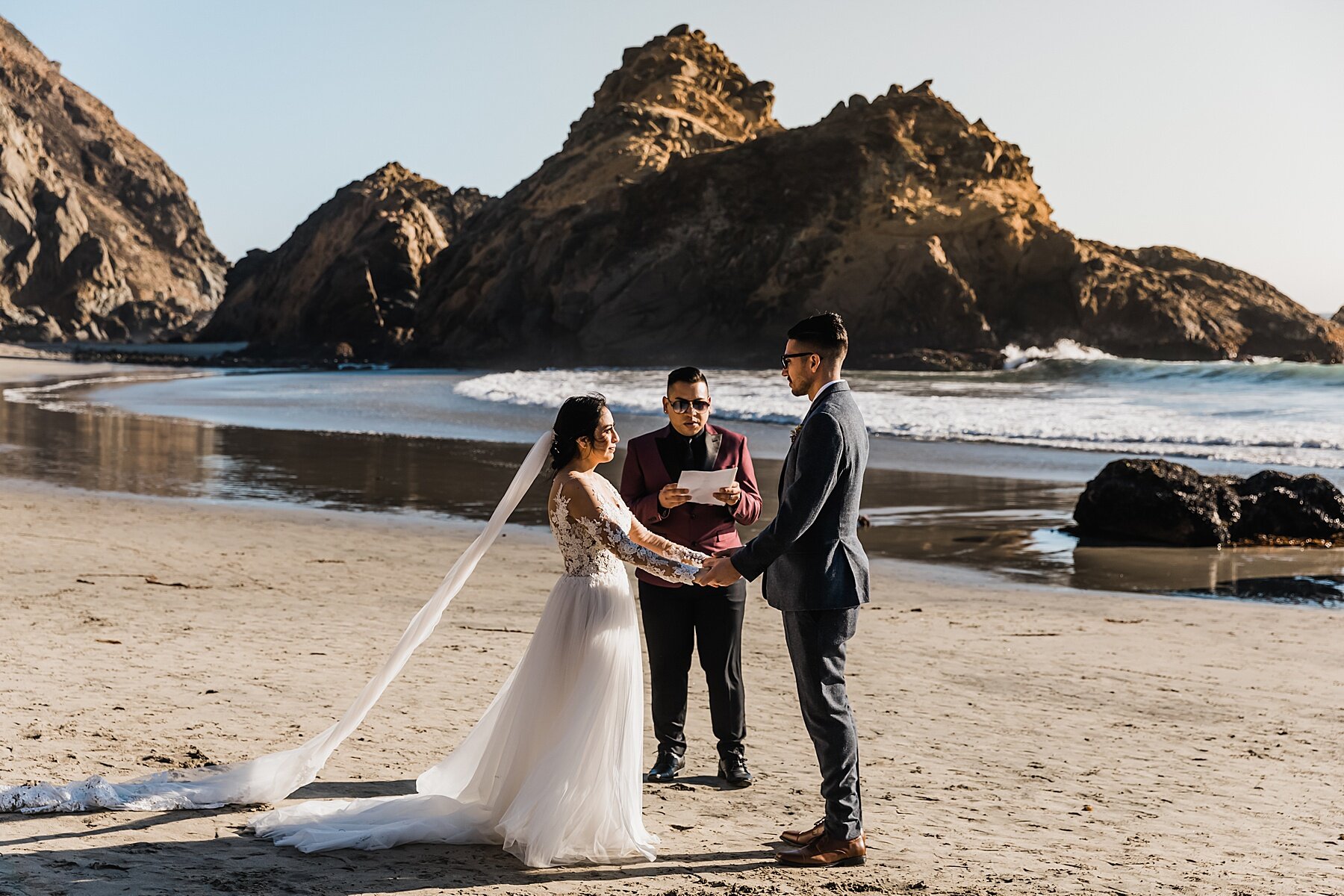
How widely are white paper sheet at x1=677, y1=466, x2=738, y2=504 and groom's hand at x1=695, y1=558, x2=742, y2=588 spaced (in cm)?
41

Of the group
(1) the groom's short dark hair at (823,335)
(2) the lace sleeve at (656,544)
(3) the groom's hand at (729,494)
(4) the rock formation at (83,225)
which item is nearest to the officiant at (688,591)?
(3) the groom's hand at (729,494)

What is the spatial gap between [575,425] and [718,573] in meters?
0.75

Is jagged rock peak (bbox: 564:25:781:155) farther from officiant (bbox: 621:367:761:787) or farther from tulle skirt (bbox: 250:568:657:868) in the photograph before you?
tulle skirt (bbox: 250:568:657:868)

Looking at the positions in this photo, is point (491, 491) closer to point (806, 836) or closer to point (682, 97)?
point (806, 836)

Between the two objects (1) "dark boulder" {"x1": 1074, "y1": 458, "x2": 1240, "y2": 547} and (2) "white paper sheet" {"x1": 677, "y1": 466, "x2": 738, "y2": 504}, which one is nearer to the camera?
(2) "white paper sheet" {"x1": 677, "y1": 466, "x2": 738, "y2": 504}

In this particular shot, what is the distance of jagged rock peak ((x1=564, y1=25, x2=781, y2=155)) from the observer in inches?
3536

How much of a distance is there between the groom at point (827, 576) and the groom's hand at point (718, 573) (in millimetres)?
89

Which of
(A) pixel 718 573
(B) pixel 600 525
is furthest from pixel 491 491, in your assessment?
(A) pixel 718 573

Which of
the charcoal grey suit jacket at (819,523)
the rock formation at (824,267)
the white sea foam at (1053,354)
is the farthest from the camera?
the rock formation at (824,267)

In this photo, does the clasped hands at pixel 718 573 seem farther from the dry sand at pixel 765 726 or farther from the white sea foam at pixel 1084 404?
the white sea foam at pixel 1084 404

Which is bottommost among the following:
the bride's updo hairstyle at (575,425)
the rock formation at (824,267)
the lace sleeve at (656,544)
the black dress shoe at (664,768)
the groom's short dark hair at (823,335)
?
the black dress shoe at (664,768)

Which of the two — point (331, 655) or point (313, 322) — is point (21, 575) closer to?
point (331, 655)

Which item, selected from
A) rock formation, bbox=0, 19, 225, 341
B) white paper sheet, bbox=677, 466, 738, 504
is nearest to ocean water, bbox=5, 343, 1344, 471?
white paper sheet, bbox=677, 466, 738, 504

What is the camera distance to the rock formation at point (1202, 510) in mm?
11695
